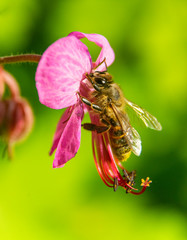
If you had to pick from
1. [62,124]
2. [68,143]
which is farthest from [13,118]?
[68,143]

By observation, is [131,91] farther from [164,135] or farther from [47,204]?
[47,204]

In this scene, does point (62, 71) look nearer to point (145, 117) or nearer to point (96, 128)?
point (96, 128)

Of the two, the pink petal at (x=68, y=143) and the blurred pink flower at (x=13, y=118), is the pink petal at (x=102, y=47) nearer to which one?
the pink petal at (x=68, y=143)

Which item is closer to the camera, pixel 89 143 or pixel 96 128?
pixel 96 128

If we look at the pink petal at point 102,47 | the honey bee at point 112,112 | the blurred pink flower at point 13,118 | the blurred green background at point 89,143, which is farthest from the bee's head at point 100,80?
the blurred green background at point 89,143

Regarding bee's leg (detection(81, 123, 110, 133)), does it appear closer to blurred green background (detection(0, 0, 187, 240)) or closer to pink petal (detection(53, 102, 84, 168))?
pink petal (detection(53, 102, 84, 168))

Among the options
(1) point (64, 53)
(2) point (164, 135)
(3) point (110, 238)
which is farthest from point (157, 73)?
(1) point (64, 53)

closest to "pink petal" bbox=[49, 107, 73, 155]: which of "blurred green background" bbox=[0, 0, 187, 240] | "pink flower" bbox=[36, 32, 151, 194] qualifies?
"pink flower" bbox=[36, 32, 151, 194]
